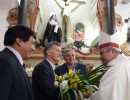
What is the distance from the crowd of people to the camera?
2145 mm

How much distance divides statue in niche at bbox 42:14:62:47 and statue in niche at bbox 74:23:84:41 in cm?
53

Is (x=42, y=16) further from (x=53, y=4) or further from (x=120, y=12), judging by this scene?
(x=120, y=12)

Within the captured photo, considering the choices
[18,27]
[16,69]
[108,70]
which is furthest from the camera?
[108,70]

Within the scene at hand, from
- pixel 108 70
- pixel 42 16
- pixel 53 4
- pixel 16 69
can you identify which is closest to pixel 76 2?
pixel 53 4

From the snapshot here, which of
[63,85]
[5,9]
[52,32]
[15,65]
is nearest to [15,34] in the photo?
[15,65]

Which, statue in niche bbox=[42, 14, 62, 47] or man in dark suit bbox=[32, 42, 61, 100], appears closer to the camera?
man in dark suit bbox=[32, 42, 61, 100]

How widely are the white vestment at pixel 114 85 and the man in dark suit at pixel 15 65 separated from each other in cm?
85

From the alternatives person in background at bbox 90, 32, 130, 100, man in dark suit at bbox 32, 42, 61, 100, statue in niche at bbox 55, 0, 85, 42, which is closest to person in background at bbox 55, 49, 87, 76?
man in dark suit at bbox 32, 42, 61, 100

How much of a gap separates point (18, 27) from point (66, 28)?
5.21m

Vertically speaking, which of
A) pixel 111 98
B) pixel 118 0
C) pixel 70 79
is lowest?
pixel 111 98

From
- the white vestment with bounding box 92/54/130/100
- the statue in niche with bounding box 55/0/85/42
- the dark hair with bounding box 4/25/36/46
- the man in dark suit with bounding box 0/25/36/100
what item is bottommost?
the white vestment with bounding box 92/54/130/100

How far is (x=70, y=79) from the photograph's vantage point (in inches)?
110

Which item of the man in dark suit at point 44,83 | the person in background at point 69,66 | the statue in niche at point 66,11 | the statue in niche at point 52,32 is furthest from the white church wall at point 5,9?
the man in dark suit at point 44,83

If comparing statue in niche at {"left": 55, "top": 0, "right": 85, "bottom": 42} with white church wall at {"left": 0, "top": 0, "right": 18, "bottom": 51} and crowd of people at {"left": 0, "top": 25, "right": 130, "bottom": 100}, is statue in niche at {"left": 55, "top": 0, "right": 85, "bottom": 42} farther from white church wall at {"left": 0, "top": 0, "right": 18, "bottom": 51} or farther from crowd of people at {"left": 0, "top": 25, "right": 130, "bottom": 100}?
crowd of people at {"left": 0, "top": 25, "right": 130, "bottom": 100}
